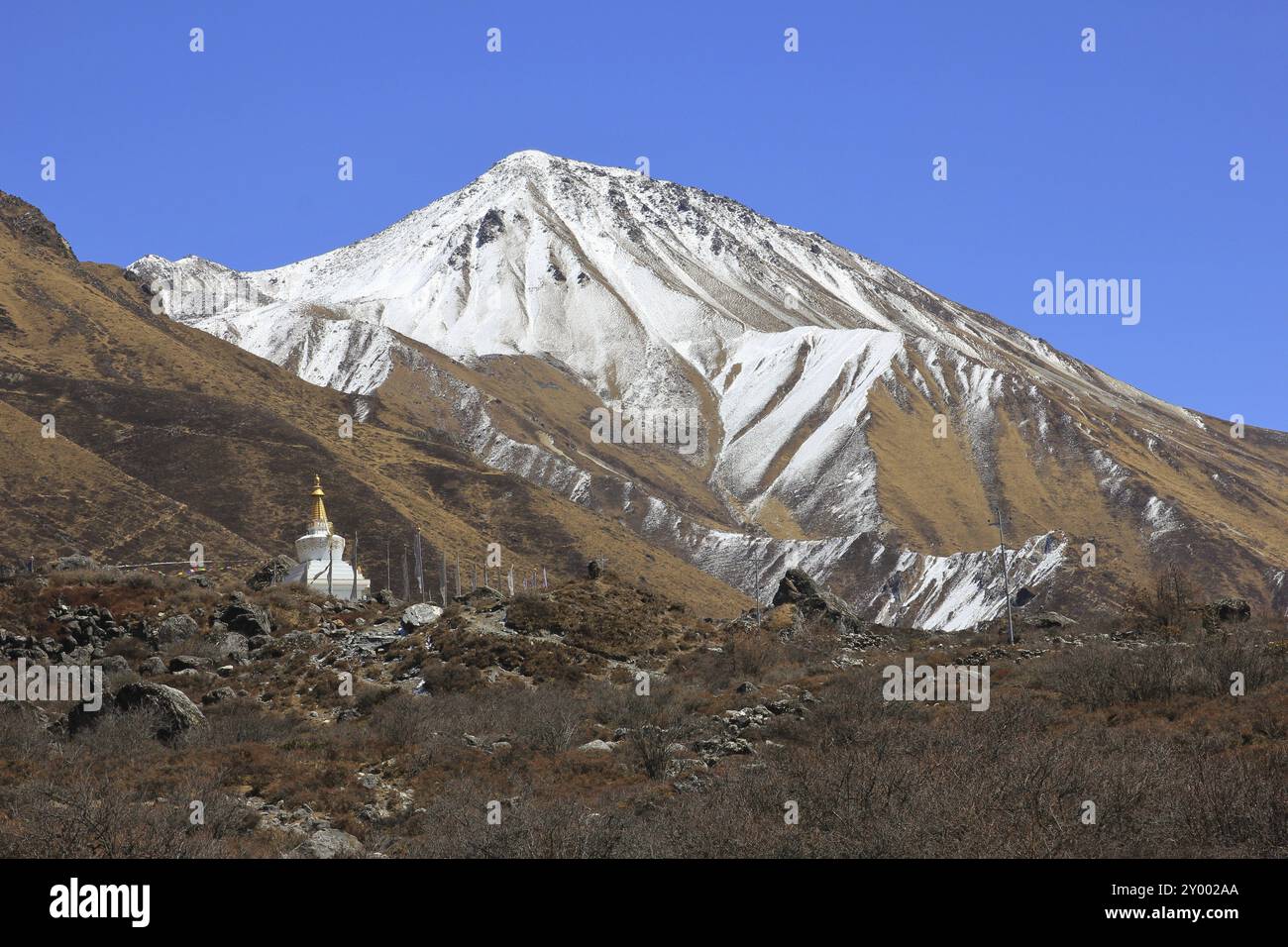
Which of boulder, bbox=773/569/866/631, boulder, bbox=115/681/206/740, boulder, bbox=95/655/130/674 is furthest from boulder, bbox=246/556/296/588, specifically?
boulder, bbox=115/681/206/740

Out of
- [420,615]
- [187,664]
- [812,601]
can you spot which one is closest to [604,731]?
[420,615]

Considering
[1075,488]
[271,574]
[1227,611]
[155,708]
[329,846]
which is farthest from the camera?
[1075,488]

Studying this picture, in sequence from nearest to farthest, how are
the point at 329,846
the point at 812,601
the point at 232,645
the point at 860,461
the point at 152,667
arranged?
the point at 329,846 < the point at 152,667 < the point at 232,645 < the point at 812,601 < the point at 860,461

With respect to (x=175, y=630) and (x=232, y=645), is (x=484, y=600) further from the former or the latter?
(x=175, y=630)

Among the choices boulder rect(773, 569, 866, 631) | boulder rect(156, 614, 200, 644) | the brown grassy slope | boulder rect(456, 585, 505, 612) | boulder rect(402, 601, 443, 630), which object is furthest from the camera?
the brown grassy slope

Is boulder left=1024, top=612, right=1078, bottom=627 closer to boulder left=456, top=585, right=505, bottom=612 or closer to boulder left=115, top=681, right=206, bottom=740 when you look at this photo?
boulder left=456, top=585, right=505, bottom=612

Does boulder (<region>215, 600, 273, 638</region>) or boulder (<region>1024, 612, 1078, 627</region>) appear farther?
boulder (<region>1024, 612, 1078, 627</region>)
